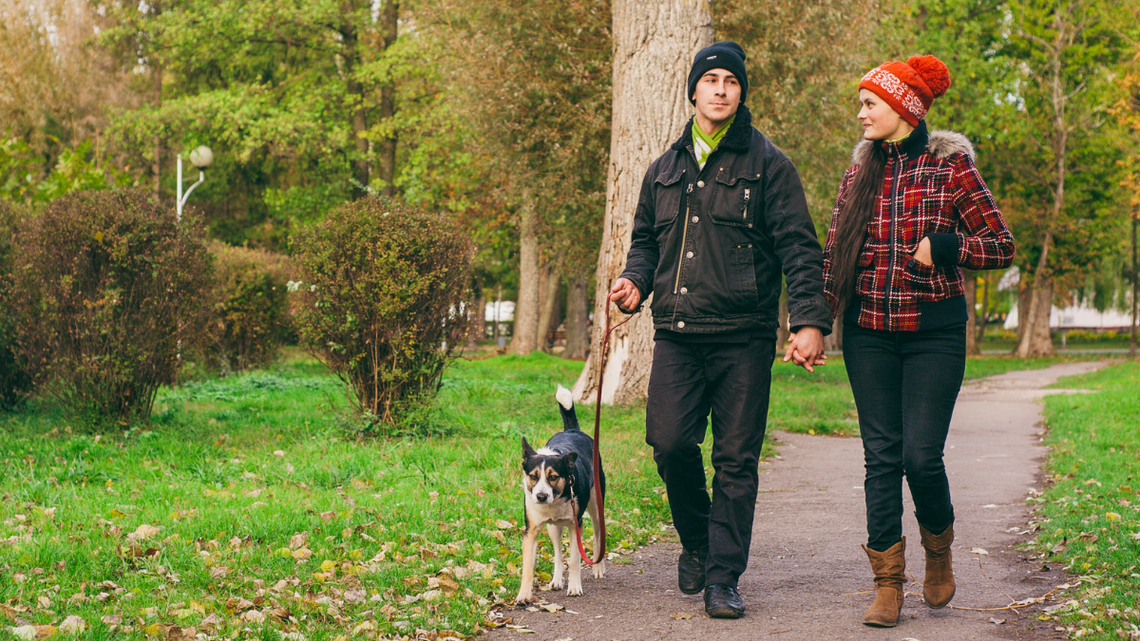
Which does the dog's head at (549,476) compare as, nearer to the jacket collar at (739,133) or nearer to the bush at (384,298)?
the jacket collar at (739,133)

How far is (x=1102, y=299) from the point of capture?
174 feet

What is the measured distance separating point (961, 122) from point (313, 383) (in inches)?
911

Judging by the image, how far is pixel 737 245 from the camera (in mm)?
3998

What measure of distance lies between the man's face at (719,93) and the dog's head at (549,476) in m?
1.61

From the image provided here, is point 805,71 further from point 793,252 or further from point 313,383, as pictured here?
point 793,252

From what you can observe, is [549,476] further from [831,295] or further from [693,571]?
[831,295]

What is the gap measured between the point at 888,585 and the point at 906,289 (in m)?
1.19

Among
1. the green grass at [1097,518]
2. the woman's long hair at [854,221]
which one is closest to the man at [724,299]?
the woman's long hair at [854,221]

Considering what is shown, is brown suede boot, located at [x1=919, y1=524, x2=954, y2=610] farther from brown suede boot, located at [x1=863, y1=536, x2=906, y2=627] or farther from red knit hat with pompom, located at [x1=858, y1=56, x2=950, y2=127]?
red knit hat with pompom, located at [x1=858, y1=56, x2=950, y2=127]

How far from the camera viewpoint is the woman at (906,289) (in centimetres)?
376

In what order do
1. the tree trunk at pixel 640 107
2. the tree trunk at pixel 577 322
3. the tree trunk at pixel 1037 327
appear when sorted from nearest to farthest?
the tree trunk at pixel 640 107 < the tree trunk at pixel 577 322 < the tree trunk at pixel 1037 327

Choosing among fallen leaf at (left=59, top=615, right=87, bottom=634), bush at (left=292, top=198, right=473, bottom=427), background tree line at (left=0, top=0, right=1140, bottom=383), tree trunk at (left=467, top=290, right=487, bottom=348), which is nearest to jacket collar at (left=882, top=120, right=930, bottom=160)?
fallen leaf at (left=59, top=615, right=87, bottom=634)

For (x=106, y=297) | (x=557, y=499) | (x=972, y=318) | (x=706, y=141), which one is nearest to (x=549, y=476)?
(x=557, y=499)

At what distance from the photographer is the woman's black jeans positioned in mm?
3762
